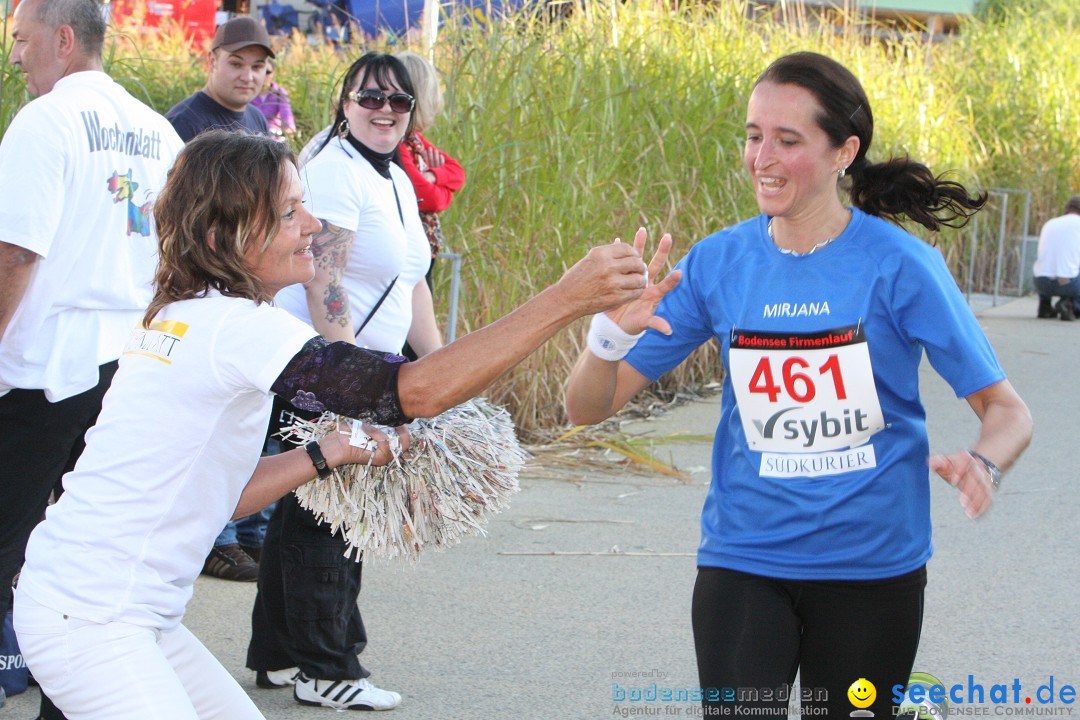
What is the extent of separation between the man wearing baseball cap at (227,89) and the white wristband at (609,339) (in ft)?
11.2

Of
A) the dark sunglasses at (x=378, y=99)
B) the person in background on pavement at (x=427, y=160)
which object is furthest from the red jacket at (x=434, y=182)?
the dark sunglasses at (x=378, y=99)

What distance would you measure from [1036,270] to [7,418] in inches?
580

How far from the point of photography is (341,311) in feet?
13.6

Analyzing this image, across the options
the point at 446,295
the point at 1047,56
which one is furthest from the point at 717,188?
the point at 1047,56

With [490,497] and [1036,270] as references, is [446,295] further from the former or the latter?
[1036,270]

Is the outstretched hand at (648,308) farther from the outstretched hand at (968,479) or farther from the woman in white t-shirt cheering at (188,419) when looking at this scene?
the outstretched hand at (968,479)

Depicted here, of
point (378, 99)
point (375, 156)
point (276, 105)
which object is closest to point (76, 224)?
point (375, 156)

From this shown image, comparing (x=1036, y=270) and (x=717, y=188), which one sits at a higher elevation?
(x=717, y=188)

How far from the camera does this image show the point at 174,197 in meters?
2.59

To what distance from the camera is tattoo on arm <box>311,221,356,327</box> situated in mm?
4109

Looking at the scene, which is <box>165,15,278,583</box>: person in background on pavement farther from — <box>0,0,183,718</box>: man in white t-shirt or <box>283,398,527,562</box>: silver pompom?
<box>283,398,527,562</box>: silver pompom

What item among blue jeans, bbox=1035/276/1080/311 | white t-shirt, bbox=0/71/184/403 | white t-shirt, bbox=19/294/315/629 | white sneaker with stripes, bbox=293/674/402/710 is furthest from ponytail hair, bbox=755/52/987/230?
blue jeans, bbox=1035/276/1080/311

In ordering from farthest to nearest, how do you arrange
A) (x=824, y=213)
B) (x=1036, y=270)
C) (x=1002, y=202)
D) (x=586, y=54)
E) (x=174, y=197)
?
(x=1002, y=202), (x=1036, y=270), (x=586, y=54), (x=824, y=213), (x=174, y=197)

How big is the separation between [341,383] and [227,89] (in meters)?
4.05
